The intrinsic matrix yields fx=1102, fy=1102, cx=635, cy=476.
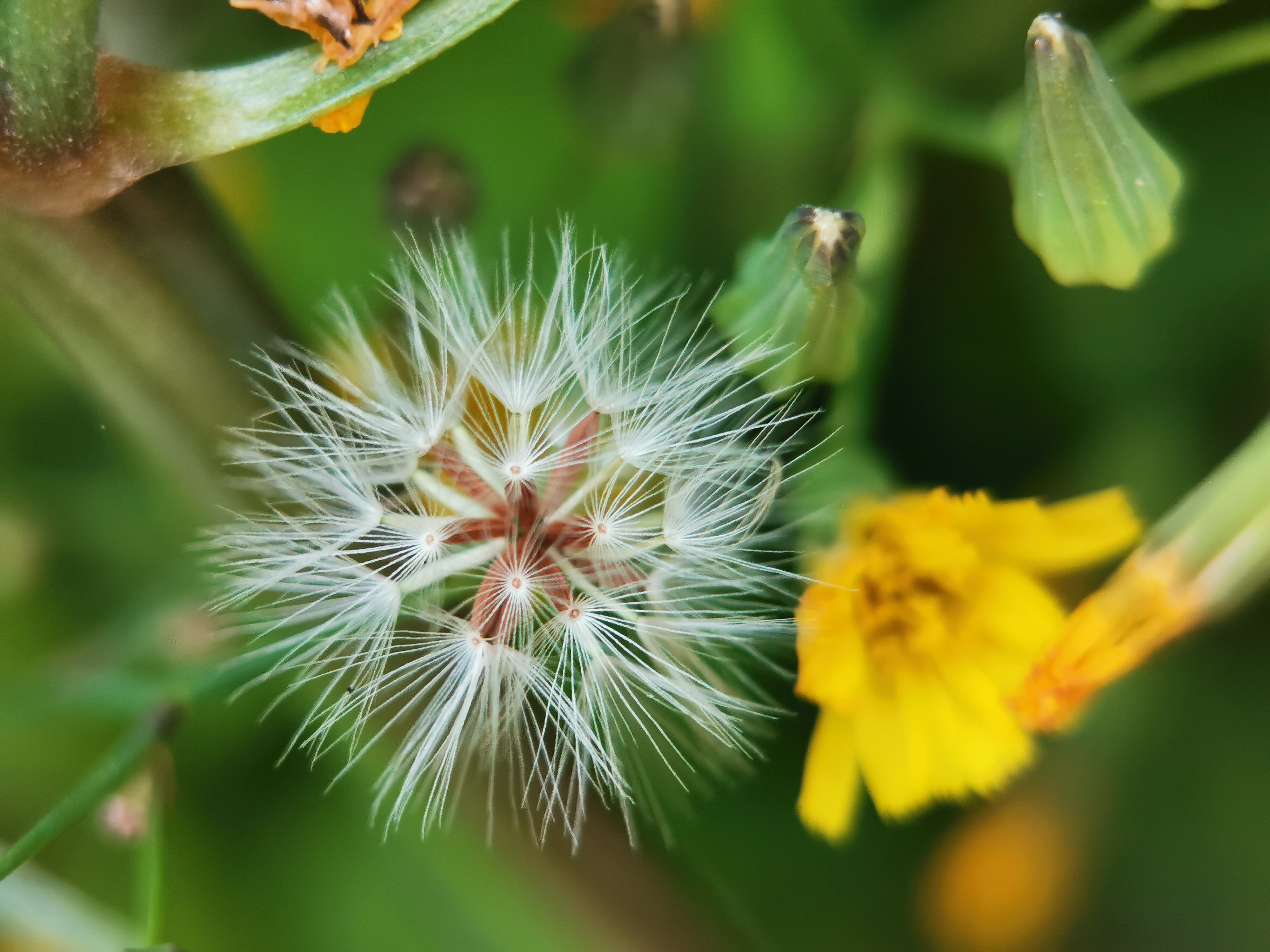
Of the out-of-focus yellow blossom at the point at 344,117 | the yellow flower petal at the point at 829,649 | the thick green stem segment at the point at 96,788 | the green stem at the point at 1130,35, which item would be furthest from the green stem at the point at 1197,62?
the thick green stem segment at the point at 96,788

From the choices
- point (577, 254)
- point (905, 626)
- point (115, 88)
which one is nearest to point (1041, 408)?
point (905, 626)

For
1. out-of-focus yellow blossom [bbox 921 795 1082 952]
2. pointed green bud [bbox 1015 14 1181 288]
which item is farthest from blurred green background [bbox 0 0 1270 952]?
pointed green bud [bbox 1015 14 1181 288]

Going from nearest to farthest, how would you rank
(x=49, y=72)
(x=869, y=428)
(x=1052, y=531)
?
(x=49, y=72)
(x=1052, y=531)
(x=869, y=428)

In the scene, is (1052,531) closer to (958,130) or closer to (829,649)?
(829,649)

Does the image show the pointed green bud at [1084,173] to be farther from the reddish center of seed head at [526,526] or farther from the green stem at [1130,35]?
the reddish center of seed head at [526,526]

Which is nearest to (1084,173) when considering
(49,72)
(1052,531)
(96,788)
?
(1052,531)

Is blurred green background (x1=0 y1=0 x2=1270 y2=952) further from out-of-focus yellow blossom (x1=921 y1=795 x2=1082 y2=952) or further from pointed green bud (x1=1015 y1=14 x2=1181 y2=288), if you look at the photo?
pointed green bud (x1=1015 y1=14 x2=1181 y2=288)

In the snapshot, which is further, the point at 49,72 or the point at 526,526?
the point at 526,526

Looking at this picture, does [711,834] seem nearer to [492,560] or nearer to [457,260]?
[492,560]
